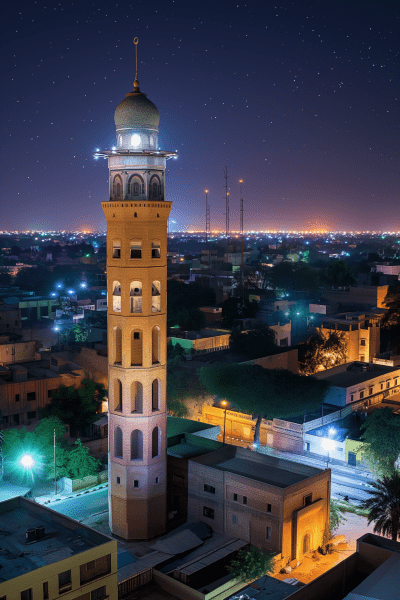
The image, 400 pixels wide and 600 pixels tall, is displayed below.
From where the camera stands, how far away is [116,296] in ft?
69.4

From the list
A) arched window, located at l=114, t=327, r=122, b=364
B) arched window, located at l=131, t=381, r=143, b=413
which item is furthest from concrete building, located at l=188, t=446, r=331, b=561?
arched window, located at l=114, t=327, r=122, b=364

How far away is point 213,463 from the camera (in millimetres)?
22516

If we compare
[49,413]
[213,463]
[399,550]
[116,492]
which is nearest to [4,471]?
[49,413]

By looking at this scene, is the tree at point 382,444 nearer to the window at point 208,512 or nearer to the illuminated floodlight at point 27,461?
the window at point 208,512

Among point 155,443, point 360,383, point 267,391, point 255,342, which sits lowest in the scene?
point 360,383

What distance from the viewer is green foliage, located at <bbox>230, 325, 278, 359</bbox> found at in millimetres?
42344

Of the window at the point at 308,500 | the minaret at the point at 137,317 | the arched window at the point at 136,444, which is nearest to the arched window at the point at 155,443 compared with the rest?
the minaret at the point at 137,317

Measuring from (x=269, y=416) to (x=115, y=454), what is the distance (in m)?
13.4

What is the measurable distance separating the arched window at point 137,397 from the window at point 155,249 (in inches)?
168

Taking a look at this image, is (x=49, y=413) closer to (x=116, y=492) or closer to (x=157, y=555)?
(x=116, y=492)

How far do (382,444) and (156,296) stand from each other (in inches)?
517

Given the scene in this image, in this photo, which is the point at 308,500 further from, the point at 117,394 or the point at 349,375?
the point at 349,375

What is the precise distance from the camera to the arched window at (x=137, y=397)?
2108 centimetres

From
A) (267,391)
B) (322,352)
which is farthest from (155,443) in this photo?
(322,352)
